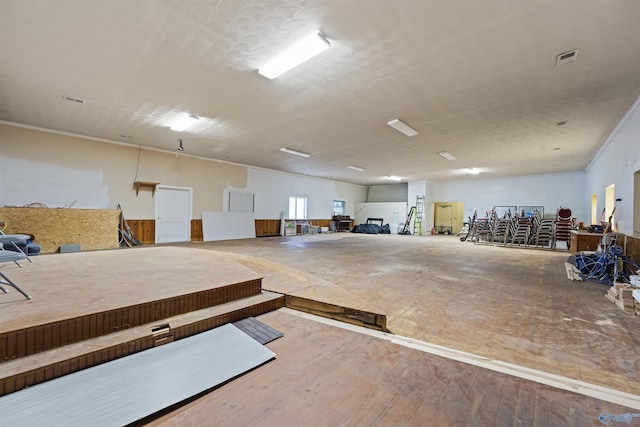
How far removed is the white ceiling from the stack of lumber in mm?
2715

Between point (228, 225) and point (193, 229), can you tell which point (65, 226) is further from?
point (228, 225)

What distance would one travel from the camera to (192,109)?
502 centimetres

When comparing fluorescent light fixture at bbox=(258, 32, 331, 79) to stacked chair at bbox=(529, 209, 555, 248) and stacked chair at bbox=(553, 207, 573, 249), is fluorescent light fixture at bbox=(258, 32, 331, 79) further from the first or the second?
stacked chair at bbox=(529, 209, 555, 248)

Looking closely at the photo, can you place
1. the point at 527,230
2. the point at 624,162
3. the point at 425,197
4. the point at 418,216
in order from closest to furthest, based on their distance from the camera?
the point at 624,162 → the point at 527,230 → the point at 425,197 → the point at 418,216

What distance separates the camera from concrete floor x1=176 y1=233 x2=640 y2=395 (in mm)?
1975

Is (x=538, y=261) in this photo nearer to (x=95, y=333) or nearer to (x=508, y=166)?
(x=508, y=166)

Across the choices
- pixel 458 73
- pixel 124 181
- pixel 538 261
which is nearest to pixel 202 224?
pixel 124 181

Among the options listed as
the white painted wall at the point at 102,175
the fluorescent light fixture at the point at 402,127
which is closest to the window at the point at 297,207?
the white painted wall at the point at 102,175

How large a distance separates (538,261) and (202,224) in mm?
10032

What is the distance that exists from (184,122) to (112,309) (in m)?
4.89

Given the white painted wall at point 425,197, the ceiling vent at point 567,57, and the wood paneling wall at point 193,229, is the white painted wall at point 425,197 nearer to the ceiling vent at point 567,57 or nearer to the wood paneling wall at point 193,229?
the wood paneling wall at point 193,229

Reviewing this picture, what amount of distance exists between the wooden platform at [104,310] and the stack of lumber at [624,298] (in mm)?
3927

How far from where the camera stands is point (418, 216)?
14102 millimetres

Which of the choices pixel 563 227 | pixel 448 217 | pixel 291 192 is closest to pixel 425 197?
pixel 448 217
